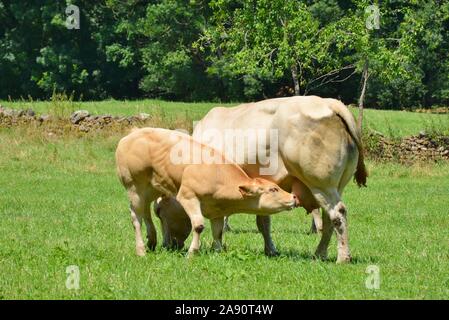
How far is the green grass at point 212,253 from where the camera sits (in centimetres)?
945

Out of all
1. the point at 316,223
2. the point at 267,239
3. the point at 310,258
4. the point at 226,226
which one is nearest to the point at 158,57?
the point at 226,226

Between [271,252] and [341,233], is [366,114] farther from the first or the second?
[341,233]

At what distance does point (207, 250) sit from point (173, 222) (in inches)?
22.9

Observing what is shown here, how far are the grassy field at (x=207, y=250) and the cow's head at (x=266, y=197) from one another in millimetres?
616

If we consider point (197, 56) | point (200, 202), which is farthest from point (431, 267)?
point (197, 56)

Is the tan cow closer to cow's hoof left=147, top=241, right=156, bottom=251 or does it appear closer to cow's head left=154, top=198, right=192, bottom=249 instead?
cow's head left=154, top=198, right=192, bottom=249

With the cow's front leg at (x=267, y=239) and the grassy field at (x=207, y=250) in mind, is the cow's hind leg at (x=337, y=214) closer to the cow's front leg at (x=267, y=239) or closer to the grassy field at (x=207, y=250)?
the grassy field at (x=207, y=250)

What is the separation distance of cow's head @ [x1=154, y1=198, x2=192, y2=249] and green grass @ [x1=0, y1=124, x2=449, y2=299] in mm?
445

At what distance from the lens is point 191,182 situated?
1123 centimetres

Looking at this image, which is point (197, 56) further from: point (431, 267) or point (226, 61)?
point (431, 267)

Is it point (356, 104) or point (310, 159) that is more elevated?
point (310, 159)

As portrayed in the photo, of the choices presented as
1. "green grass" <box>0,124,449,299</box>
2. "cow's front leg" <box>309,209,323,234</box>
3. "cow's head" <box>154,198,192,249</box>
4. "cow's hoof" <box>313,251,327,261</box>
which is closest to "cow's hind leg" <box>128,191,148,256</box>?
"cow's head" <box>154,198,192,249</box>

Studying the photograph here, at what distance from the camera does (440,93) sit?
55.4m
